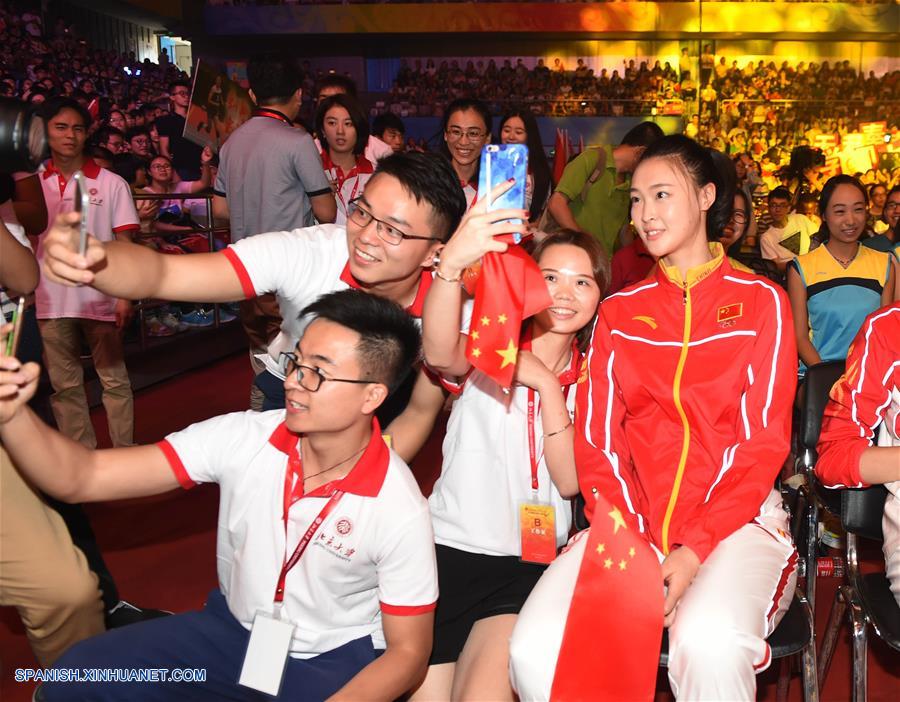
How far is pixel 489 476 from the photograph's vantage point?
2.04 meters

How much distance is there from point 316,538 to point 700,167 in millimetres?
1166

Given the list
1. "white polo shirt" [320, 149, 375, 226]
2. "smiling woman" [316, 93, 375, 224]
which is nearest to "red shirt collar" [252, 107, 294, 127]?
"smiling woman" [316, 93, 375, 224]

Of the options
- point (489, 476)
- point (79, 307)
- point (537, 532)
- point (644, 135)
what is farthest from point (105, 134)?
point (537, 532)

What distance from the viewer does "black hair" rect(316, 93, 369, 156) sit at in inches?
165

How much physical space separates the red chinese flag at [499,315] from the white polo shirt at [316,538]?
0.26m

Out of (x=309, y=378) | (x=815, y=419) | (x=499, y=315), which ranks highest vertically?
(x=499, y=315)

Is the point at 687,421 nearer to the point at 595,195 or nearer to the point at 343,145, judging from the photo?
the point at 595,195

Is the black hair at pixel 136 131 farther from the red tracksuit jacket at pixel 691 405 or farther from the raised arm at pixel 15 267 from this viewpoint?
the red tracksuit jacket at pixel 691 405

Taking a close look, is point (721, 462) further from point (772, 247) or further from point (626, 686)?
point (772, 247)

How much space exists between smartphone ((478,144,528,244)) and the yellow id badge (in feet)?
→ 2.13

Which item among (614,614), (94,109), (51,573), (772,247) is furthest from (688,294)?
(94,109)

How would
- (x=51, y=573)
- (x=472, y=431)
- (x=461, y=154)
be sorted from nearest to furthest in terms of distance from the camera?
1. (x=51, y=573)
2. (x=472, y=431)
3. (x=461, y=154)

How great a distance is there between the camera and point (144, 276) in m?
1.63

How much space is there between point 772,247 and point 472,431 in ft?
12.6
